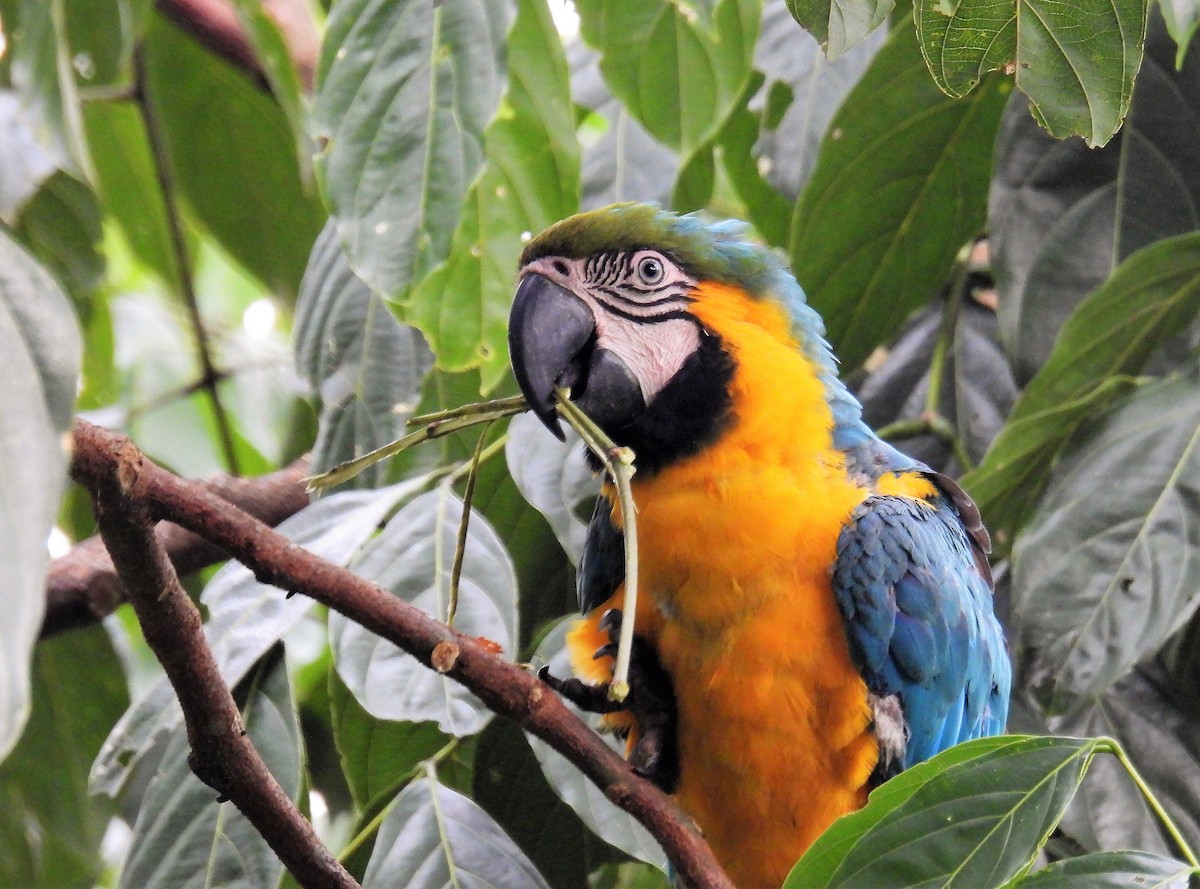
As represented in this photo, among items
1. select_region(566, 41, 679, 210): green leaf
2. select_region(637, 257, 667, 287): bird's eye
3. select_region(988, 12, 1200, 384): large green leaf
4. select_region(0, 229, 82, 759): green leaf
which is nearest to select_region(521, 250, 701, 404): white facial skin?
select_region(637, 257, 667, 287): bird's eye

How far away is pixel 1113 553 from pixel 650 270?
62 centimetres

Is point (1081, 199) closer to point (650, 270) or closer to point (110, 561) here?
point (650, 270)

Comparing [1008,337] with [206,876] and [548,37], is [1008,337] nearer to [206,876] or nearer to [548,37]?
[548,37]

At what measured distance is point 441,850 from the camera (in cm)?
117

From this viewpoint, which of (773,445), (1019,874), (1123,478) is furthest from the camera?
(1123,478)

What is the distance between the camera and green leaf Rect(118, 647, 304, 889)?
1174mm

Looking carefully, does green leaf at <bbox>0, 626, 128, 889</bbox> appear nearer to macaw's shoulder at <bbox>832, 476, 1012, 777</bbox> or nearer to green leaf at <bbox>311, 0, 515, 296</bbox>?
green leaf at <bbox>311, 0, 515, 296</bbox>

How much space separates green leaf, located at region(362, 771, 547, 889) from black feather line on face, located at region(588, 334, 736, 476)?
41 cm

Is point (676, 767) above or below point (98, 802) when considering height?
above

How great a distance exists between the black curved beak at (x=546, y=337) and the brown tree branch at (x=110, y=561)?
42 cm

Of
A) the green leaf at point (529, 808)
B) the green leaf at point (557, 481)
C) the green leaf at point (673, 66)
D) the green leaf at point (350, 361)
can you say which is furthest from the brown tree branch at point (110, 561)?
the green leaf at point (673, 66)

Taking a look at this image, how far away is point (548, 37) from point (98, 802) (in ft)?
4.36

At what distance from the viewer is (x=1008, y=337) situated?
67.0 inches

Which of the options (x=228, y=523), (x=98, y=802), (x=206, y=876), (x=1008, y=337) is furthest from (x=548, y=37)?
(x=98, y=802)
